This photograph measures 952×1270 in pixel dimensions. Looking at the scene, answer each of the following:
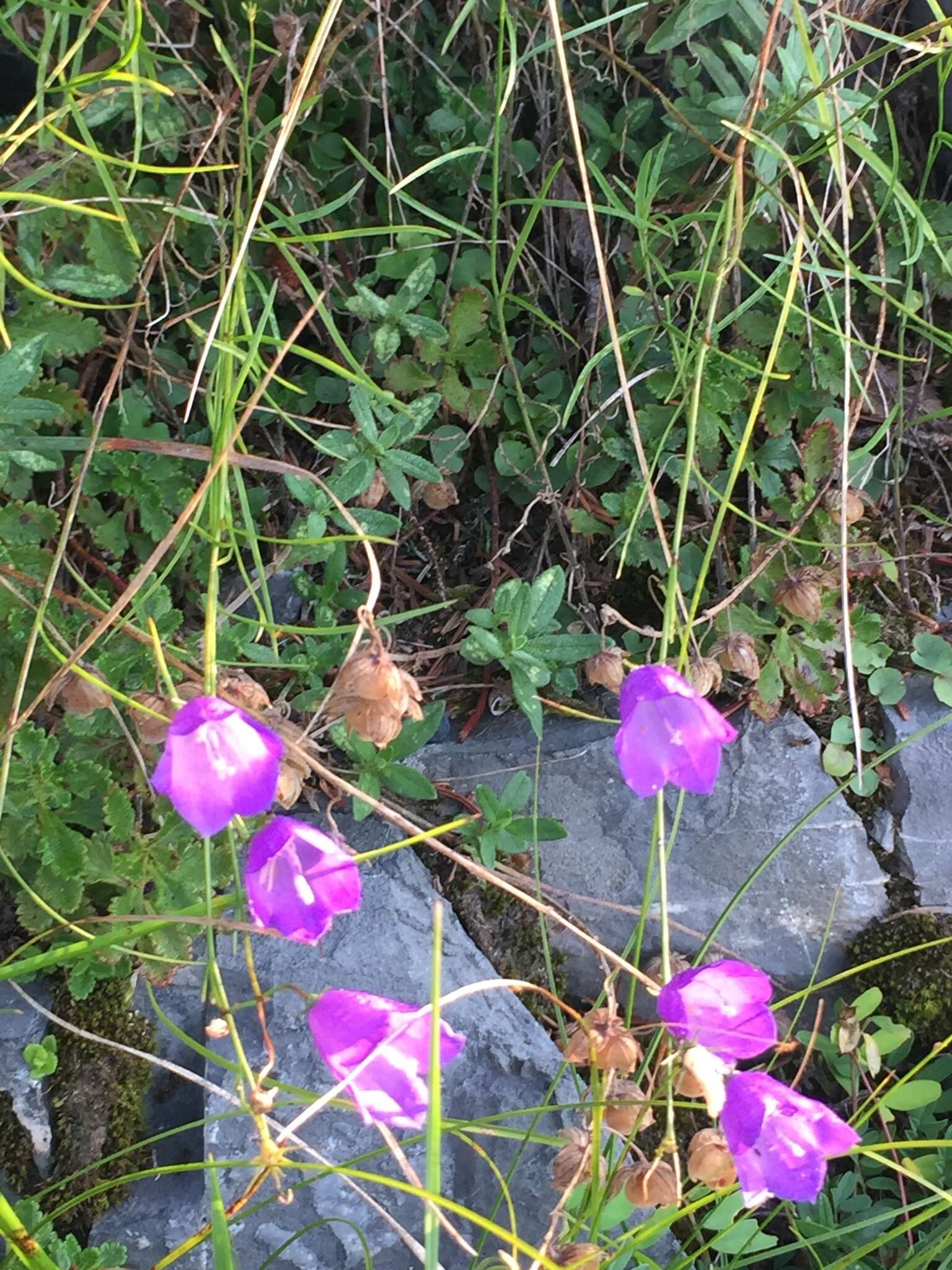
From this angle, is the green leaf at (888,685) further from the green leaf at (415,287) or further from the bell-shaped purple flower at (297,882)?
the bell-shaped purple flower at (297,882)

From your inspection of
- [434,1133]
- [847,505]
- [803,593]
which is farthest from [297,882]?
[847,505]

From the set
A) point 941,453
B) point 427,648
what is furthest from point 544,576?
point 941,453

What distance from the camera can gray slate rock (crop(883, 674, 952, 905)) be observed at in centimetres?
181

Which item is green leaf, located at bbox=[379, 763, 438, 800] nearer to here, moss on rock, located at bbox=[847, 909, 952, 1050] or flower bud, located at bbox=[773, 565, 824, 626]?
flower bud, located at bbox=[773, 565, 824, 626]

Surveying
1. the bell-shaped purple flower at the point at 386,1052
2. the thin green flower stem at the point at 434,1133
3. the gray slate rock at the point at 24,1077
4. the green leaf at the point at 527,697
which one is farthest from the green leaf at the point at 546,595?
the gray slate rock at the point at 24,1077

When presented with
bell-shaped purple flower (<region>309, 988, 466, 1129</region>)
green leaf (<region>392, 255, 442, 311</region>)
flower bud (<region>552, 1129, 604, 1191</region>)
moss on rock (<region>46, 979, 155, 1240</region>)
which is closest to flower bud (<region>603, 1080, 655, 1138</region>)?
flower bud (<region>552, 1129, 604, 1191</region>)

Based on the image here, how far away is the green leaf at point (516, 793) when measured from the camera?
5.51 ft

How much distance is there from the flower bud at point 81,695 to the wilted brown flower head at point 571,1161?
739 millimetres

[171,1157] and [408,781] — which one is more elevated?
[408,781]

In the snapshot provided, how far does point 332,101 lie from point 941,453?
1.21 m

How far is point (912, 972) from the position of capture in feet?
5.79

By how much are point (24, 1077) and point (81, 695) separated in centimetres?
66

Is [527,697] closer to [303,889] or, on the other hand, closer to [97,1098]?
[303,889]

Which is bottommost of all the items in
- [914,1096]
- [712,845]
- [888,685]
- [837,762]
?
[914,1096]
